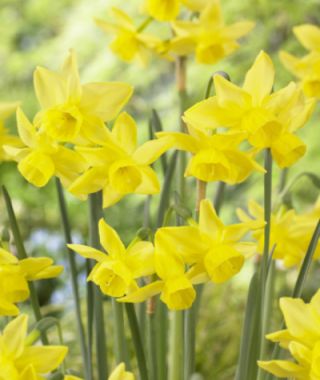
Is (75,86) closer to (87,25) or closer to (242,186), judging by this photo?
(242,186)

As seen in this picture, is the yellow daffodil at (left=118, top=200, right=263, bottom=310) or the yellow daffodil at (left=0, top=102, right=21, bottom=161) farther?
the yellow daffodil at (left=0, top=102, right=21, bottom=161)

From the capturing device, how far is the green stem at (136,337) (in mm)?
616

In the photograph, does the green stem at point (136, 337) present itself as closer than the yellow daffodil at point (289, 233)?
Yes

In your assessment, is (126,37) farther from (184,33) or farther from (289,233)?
(289,233)

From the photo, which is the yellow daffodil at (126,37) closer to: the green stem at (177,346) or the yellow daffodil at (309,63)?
the yellow daffodil at (309,63)

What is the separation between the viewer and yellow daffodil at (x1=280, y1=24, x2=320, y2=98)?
2.67 feet

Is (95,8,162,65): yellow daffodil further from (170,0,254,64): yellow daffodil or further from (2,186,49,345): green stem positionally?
(2,186,49,345): green stem

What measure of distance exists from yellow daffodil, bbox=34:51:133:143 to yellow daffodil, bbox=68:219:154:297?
7cm

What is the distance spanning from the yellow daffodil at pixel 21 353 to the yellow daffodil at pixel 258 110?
0.18 metres

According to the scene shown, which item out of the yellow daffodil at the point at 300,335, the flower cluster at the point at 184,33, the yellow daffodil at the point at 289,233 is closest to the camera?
the yellow daffodil at the point at 300,335

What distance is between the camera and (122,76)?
2.99 m

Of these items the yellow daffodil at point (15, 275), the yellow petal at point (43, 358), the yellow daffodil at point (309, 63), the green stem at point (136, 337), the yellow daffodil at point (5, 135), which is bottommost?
the green stem at point (136, 337)

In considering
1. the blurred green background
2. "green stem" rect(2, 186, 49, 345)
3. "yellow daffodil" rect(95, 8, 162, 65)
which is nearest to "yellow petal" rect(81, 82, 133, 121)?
"green stem" rect(2, 186, 49, 345)

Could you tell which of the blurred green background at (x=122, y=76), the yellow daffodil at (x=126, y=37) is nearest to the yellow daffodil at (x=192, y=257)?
the yellow daffodil at (x=126, y=37)
